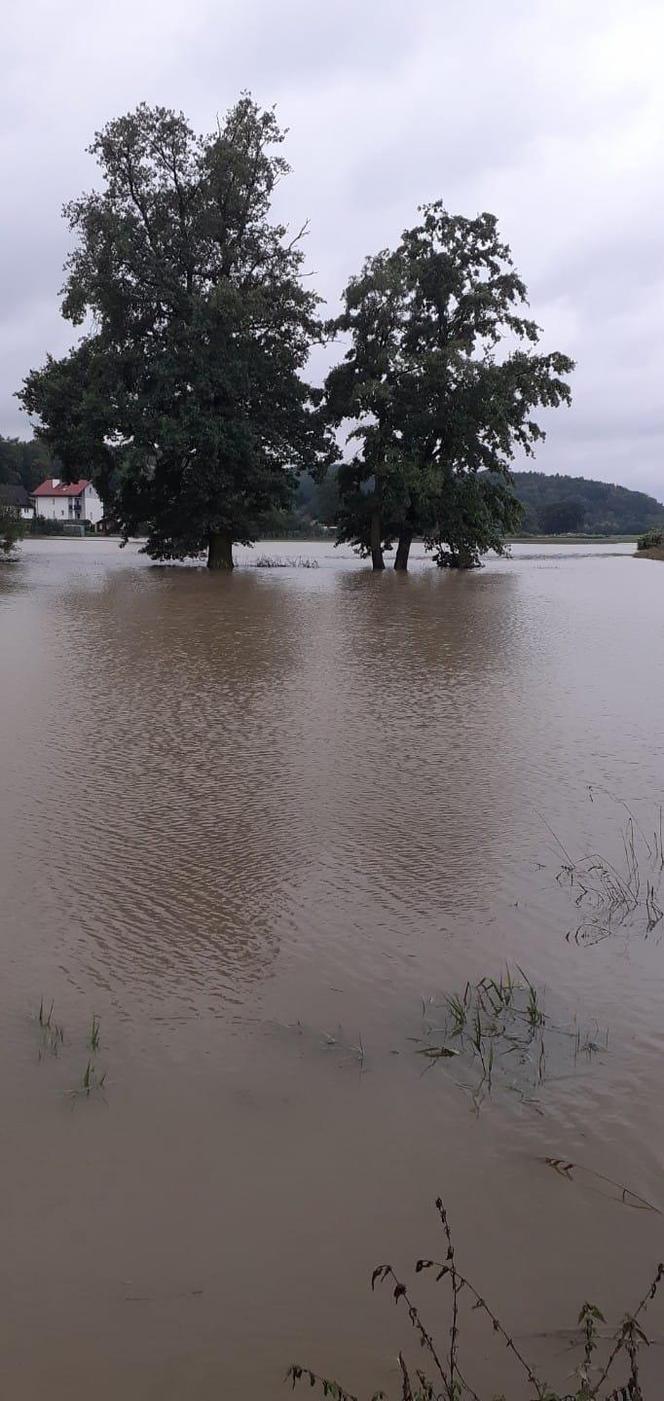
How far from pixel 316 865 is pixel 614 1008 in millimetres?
2024

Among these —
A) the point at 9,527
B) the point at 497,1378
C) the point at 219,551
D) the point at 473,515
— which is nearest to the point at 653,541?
the point at 473,515

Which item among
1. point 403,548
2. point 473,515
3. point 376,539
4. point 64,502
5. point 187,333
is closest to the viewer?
point 187,333

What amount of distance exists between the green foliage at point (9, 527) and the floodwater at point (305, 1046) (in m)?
32.7

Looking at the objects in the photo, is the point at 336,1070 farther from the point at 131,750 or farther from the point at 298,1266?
the point at 131,750

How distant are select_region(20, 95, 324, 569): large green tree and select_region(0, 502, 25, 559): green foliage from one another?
22.0 feet

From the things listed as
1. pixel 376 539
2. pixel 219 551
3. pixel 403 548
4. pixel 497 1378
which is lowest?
pixel 497 1378

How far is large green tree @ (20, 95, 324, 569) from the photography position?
1203 inches

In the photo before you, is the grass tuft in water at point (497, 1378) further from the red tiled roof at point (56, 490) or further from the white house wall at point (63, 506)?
the white house wall at point (63, 506)

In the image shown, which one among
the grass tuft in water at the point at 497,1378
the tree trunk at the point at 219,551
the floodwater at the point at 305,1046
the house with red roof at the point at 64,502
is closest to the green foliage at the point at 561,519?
the house with red roof at the point at 64,502

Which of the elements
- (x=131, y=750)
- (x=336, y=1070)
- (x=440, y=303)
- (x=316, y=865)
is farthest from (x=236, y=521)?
(x=336, y=1070)

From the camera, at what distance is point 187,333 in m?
29.9

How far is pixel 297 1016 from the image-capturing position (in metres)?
3.79

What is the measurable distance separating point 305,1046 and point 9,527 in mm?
39185

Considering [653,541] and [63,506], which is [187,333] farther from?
[63,506]
